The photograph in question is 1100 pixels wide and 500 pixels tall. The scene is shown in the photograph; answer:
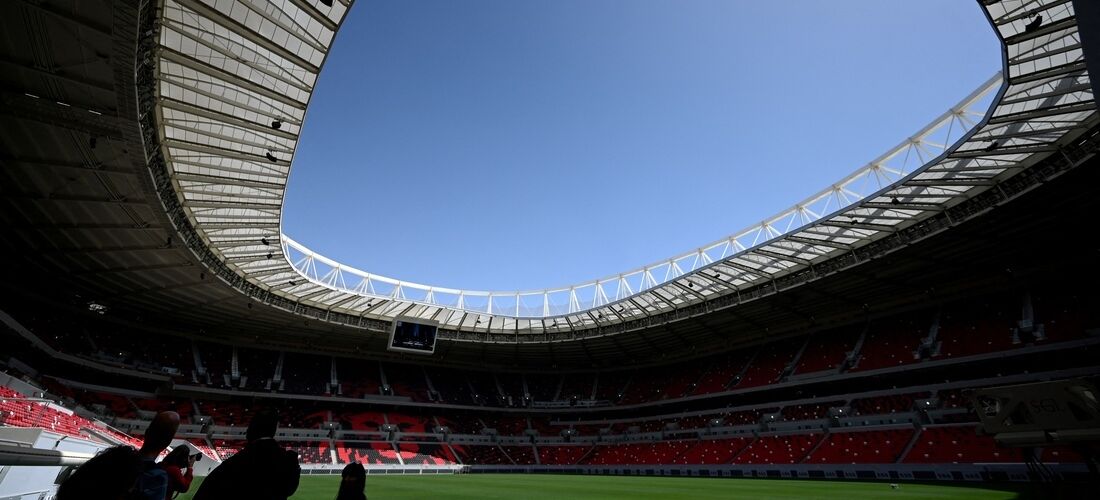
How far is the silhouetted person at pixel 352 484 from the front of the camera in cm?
446

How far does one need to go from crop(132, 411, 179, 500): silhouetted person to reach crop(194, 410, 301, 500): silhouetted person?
0.74 meters

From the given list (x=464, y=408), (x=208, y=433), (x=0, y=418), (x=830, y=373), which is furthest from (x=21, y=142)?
(x=830, y=373)

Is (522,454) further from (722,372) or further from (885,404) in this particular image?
(885,404)

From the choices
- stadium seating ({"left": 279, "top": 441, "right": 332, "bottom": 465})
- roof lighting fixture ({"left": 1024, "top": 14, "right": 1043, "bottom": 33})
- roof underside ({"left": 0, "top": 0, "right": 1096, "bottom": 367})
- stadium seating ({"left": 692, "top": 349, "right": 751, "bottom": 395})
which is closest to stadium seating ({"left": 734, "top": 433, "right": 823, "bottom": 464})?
stadium seating ({"left": 692, "top": 349, "right": 751, "bottom": 395})

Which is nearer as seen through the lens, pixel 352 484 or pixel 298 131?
pixel 352 484

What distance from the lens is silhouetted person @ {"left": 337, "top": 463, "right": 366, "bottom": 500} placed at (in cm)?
446

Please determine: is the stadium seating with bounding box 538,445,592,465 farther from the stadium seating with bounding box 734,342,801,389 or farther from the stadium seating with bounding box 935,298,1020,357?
the stadium seating with bounding box 935,298,1020,357

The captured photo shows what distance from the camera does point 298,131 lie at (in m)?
19.2

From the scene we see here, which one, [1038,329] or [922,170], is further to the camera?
[1038,329]

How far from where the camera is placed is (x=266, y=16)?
14750 millimetres

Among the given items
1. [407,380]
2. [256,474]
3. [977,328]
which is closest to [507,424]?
[407,380]

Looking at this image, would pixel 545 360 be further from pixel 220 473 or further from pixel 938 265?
pixel 220 473

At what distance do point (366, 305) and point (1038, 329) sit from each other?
46912 millimetres

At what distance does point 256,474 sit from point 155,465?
1.16 metres
